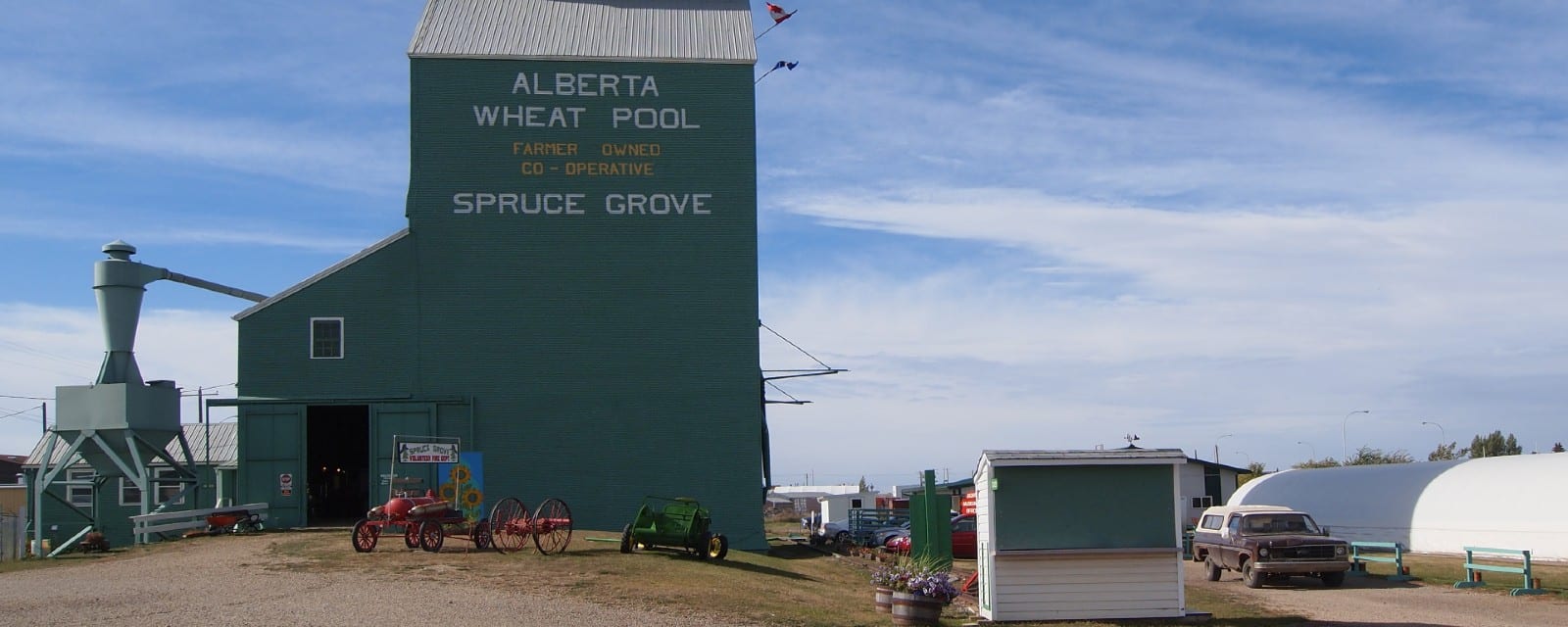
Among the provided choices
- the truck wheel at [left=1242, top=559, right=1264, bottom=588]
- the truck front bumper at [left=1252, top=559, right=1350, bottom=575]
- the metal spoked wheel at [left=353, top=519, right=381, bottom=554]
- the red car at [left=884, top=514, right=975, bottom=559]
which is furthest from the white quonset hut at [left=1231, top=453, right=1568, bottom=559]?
the metal spoked wheel at [left=353, top=519, right=381, bottom=554]

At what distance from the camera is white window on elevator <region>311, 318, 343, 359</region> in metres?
35.9

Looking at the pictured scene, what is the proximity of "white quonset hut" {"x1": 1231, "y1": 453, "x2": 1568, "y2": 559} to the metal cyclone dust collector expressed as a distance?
34.2 metres

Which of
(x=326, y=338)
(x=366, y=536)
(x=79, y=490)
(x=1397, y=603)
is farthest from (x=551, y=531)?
(x=79, y=490)

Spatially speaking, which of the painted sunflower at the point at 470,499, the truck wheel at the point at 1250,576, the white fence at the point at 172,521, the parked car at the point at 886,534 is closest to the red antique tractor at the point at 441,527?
the painted sunflower at the point at 470,499

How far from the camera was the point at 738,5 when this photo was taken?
1602 inches

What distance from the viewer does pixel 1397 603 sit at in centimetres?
2352

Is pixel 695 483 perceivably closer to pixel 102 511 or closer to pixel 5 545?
pixel 5 545

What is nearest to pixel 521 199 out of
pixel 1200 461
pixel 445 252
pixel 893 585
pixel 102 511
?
pixel 445 252

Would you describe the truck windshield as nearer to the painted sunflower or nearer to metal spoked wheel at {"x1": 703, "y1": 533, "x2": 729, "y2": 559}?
metal spoked wheel at {"x1": 703, "y1": 533, "x2": 729, "y2": 559}

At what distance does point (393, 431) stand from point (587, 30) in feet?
41.5

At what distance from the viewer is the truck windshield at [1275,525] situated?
28.6 meters

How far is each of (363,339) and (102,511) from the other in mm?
22685

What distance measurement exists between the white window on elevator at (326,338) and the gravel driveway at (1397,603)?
22487 mm

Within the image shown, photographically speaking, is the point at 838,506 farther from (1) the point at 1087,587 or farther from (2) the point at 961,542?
(1) the point at 1087,587
